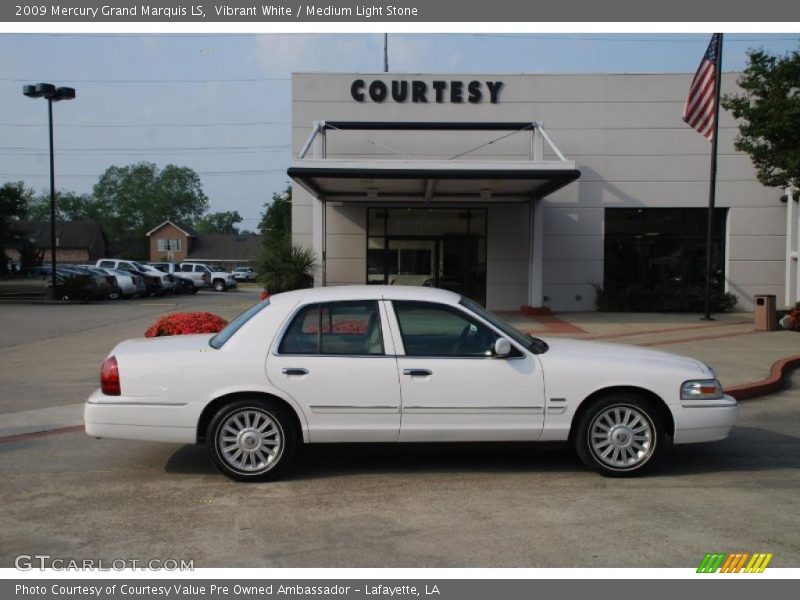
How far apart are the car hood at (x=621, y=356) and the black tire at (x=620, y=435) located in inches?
12.6

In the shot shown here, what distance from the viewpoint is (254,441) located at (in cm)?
612

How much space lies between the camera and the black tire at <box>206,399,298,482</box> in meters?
6.08

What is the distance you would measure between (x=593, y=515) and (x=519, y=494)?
67 cm

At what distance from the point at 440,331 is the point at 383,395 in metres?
0.73

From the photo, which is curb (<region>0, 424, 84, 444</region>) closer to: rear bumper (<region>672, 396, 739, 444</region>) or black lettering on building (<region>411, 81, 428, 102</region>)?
rear bumper (<region>672, 396, 739, 444</region>)

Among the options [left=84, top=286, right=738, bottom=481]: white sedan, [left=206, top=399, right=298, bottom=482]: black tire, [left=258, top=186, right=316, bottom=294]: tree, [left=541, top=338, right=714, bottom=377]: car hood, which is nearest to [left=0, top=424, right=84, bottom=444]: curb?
[left=84, top=286, right=738, bottom=481]: white sedan

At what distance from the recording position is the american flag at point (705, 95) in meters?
18.3

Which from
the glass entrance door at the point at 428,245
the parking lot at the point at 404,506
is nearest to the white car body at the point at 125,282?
the glass entrance door at the point at 428,245

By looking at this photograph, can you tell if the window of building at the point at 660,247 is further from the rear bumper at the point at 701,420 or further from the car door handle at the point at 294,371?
the car door handle at the point at 294,371

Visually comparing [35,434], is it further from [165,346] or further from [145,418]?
[145,418]

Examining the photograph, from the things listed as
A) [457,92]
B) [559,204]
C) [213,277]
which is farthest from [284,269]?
[213,277]

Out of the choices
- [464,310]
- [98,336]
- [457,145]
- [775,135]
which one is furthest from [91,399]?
[457,145]

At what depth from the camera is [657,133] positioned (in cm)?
2300

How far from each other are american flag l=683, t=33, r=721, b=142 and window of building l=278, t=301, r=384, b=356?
14.7 m
